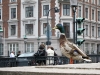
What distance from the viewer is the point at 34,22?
2004 inches

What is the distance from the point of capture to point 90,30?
182ft

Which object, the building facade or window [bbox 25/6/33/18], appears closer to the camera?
the building facade

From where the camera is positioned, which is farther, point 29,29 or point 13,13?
point 13,13

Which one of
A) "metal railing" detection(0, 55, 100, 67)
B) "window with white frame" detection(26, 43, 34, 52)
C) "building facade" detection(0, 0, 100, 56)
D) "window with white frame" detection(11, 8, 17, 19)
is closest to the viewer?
"metal railing" detection(0, 55, 100, 67)

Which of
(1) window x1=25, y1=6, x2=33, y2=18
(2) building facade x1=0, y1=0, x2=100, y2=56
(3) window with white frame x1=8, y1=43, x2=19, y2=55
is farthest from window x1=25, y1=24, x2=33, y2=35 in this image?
(3) window with white frame x1=8, y1=43, x2=19, y2=55

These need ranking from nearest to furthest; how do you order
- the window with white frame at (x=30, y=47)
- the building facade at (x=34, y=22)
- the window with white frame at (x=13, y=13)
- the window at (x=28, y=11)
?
the building facade at (x=34, y=22) → the window at (x=28, y=11) → the window with white frame at (x=30, y=47) → the window with white frame at (x=13, y=13)

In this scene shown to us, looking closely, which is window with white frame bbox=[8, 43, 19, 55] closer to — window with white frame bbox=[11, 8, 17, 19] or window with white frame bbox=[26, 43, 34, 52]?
window with white frame bbox=[26, 43, 34, 52]

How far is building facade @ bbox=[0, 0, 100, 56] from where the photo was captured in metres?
50.4

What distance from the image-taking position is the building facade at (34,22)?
50.4m

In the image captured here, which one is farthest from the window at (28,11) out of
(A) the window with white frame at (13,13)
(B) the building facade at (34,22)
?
(A) the window with white frame at (13,13)

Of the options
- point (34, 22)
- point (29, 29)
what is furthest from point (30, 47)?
point (34, 22)

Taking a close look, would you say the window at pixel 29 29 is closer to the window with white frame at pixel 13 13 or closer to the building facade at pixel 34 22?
the building facade at pixel 34 22

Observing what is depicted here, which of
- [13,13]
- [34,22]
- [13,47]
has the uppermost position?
[13,13]

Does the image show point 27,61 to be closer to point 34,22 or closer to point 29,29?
point 34,22
